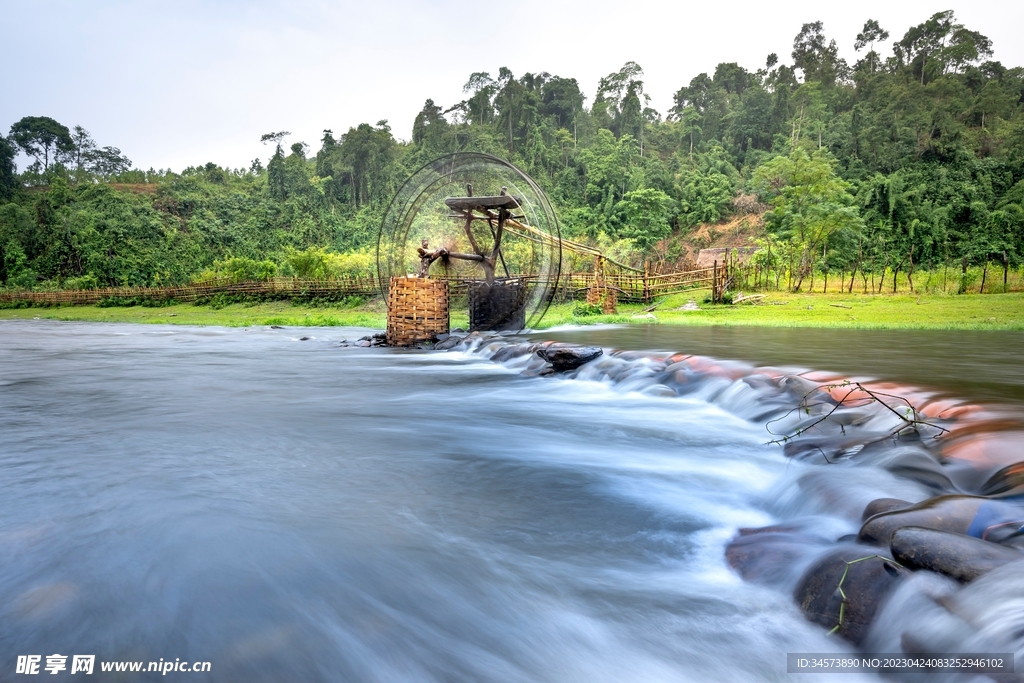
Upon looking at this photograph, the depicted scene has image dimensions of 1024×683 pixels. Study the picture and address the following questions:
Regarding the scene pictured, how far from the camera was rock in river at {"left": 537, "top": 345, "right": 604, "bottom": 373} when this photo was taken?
8648 millimetres

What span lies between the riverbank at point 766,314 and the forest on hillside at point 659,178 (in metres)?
4.66

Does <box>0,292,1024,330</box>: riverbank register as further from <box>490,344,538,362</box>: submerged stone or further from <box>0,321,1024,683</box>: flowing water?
<box>0,321,1024,683</box>: flowing water

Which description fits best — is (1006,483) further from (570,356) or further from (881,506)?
(570,356)

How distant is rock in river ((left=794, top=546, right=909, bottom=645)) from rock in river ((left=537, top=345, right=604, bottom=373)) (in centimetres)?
609

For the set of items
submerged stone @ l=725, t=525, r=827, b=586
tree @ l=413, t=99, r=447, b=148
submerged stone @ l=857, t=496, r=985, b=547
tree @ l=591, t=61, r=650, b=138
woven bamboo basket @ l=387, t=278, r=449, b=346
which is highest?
tree @ l=591, t=61, r=650, b=138

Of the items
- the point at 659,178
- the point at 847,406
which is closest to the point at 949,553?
the point at 847,406

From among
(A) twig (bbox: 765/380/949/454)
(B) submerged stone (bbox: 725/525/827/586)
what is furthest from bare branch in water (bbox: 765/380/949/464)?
(B) submerged stone (bbox: 725/525/827/586)

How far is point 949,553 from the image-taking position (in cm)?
228

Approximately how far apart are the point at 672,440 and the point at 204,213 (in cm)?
5573

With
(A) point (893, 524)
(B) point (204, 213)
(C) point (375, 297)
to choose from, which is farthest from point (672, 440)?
(B) point (204, 213)

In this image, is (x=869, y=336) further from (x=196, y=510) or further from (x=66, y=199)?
(x=66, y=199)

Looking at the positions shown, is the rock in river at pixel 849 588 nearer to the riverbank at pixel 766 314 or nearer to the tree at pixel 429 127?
the riverbank at pixel 766 314

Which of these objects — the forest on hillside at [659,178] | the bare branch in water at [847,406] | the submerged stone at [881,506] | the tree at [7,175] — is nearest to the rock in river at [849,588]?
the submerged stone at [881,506]

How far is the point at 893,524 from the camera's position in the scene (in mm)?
2621
